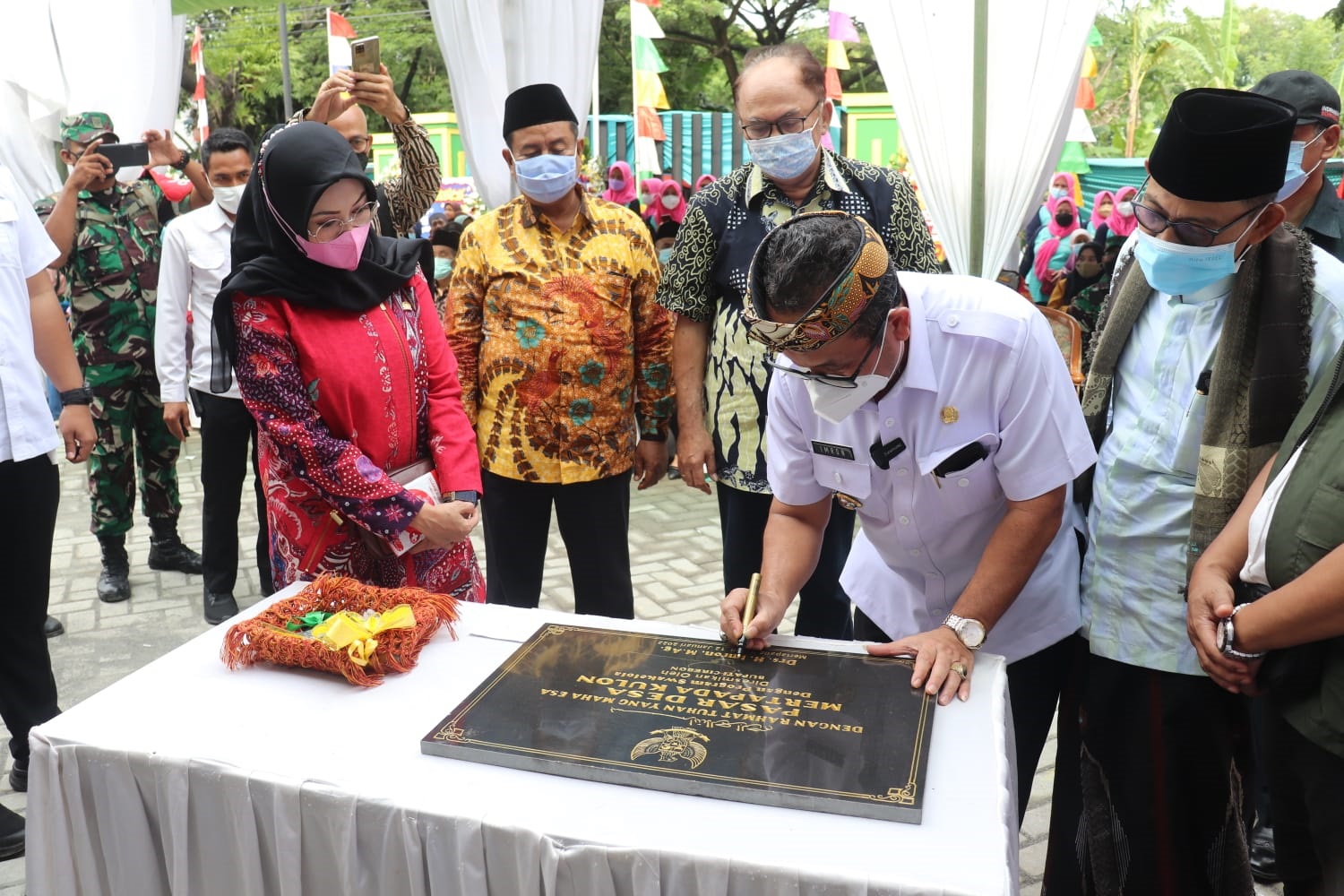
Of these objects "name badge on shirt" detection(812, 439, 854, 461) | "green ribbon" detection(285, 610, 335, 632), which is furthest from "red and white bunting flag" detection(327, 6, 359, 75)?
"name badge on shirt" detection(812, 439, 854, 461)

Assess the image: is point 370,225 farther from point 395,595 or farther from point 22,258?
point 22,258

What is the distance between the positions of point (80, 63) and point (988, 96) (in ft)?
13.9

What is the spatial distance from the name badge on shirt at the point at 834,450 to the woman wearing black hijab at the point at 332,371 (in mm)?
816

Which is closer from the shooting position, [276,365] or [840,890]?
[840,890]

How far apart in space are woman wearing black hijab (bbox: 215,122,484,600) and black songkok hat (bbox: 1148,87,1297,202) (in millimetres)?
1549

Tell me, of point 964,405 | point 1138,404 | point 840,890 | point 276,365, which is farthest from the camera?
point 276,365

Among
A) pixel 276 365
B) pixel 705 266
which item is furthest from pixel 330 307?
pixel 705 266

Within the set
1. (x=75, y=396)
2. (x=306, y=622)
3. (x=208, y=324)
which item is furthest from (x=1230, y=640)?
(x=208, y=324)

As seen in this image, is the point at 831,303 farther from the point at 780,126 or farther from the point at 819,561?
the point at 819,561

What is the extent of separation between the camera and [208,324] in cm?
395

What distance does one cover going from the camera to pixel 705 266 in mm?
2828

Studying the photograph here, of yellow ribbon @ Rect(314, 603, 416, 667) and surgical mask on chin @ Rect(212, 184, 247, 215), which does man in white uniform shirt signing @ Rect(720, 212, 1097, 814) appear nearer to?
yellow ribbon @ Rect(314, 603, 416, 667)

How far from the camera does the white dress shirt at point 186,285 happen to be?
387 centimetres

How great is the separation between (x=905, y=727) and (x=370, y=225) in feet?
5.16
